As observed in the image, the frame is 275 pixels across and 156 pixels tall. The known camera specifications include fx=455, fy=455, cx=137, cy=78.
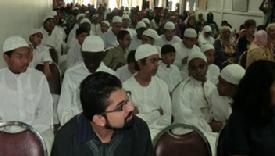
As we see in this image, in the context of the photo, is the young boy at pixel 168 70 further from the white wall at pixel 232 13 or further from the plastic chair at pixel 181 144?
the white wall at pixel 232 13

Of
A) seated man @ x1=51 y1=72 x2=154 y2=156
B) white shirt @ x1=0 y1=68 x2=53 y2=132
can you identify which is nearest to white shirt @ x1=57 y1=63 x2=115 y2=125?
white shirt @ x1=0 y1=68 x2=53 y2=132

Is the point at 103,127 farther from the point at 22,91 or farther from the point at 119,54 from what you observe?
the point at 119,54

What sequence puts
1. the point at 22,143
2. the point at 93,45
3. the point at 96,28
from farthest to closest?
1. the point at 96,28
2. the point at 93,45
3. the point at 22,143

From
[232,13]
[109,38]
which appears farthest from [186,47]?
[232,13]

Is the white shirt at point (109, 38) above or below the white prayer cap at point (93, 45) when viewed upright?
below

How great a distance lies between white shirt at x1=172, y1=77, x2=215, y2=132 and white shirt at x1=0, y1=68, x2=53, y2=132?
1178 millimetres

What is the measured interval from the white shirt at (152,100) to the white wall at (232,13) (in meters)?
6.99

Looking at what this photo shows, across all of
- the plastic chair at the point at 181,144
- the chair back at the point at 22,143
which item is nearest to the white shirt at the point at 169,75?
the plastic chair at the point at 181,144

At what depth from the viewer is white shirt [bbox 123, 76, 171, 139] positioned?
3.93 m

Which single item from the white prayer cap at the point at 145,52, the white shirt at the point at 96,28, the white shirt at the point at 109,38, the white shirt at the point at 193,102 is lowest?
the white shirt at the point at 193,102

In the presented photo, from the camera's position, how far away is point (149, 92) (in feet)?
13.0

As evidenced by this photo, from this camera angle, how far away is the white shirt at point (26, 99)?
3504 mm

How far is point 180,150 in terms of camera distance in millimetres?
2658

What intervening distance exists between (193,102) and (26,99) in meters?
1.47
